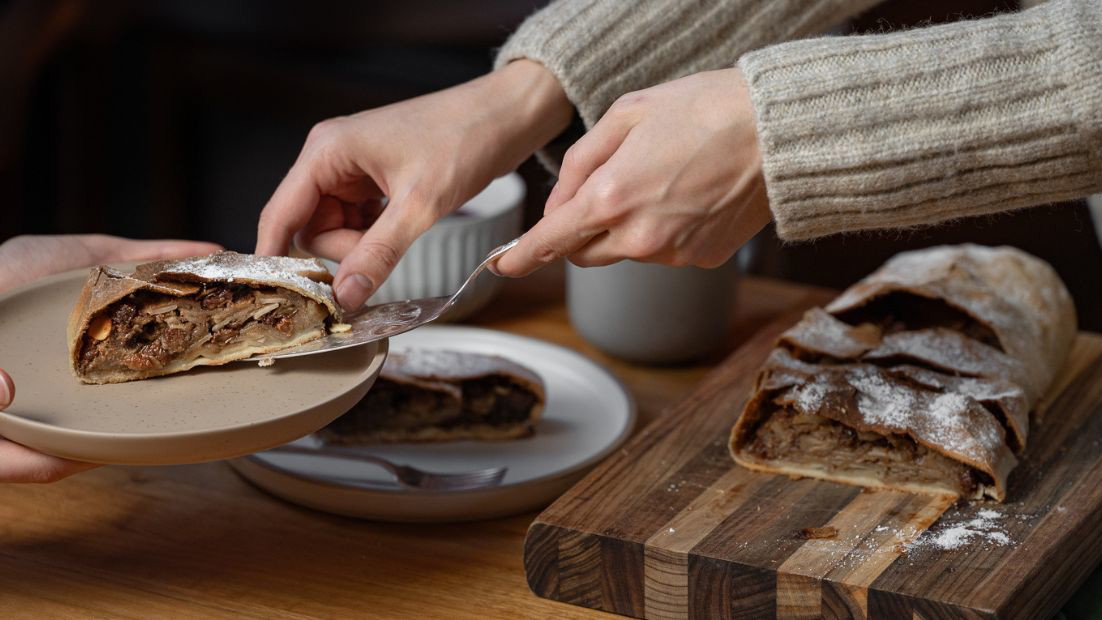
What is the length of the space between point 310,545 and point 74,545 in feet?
1.02

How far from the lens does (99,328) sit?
152cm

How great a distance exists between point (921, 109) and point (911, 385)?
48 cm

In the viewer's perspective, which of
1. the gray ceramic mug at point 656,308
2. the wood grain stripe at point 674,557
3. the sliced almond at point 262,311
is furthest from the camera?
the gray ceramic mug at point 656,308

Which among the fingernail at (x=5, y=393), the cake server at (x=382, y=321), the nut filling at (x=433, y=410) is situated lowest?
the nut filling at (x=433, y=410)

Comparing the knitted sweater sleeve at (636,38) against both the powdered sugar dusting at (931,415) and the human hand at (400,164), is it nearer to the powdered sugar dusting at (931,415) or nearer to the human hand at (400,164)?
the human hand at (400,164)

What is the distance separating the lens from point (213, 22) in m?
4.46

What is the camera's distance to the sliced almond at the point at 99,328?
1.51 m

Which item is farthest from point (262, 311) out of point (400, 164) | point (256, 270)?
point (400, 164)

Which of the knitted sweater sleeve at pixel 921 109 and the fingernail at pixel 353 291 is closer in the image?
the knitted sweater sleeve at pixel 921 109

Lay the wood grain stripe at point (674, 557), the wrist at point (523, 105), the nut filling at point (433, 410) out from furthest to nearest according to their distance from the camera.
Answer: the nut filling at point (433, 410) < the wrist at point (523, 105) < the wood grain stripe at point (674, 557)

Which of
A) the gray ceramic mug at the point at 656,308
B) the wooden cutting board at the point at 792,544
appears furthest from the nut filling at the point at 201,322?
the gray ceramic mug at the point at 656,308

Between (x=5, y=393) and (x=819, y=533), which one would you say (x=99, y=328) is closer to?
(x=5, y=393)

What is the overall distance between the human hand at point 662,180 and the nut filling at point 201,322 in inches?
12.0

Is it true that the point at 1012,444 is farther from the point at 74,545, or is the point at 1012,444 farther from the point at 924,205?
the point at 74,545
